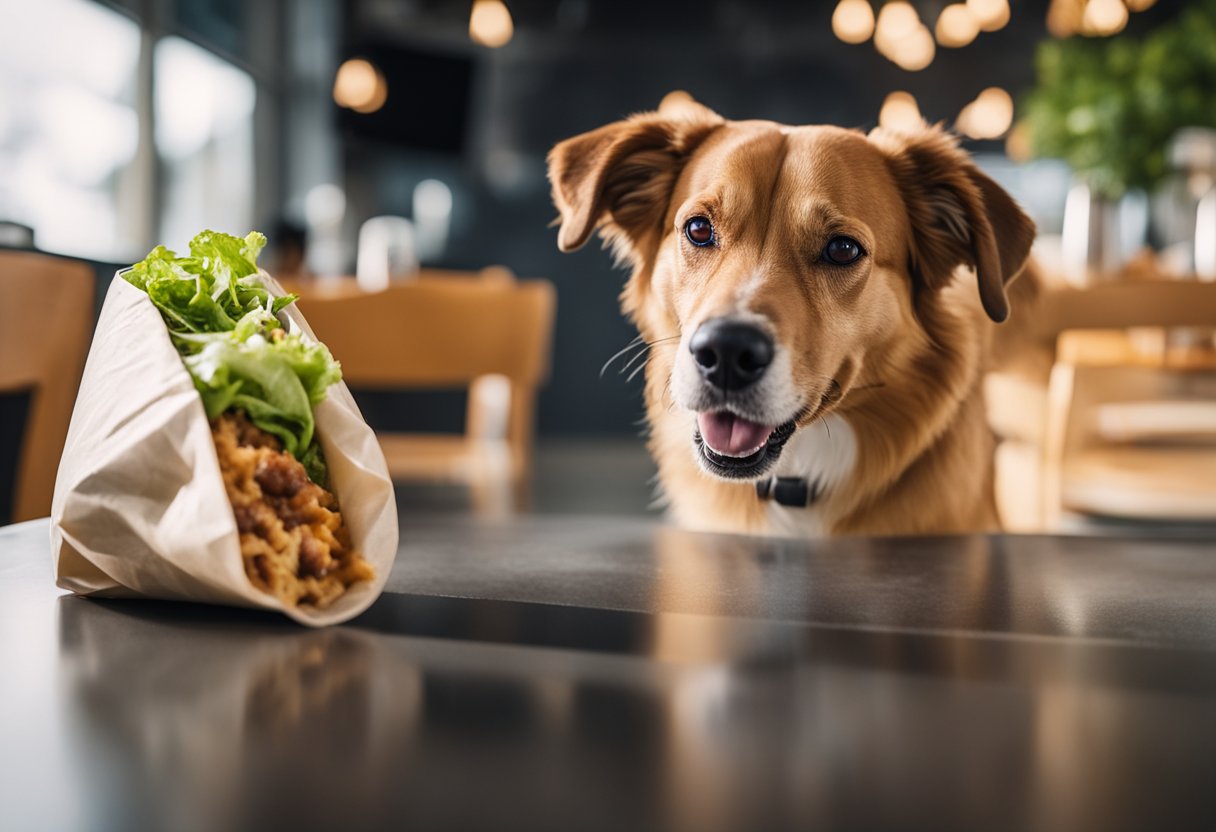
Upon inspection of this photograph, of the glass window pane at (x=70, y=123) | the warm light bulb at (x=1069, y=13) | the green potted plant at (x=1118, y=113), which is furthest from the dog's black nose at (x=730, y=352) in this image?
the warm light bulb at (x=1069, y=13)

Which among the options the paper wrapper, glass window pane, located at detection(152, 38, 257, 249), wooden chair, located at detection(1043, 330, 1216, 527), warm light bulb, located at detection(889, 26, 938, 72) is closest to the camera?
the paper wrapper

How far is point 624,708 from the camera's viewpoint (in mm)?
571

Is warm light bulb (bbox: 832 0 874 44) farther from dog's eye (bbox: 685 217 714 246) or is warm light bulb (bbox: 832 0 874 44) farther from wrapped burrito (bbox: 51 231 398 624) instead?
wrapped burrito (bbox: 51 231 398 624)

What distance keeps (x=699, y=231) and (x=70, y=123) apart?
4.23 m

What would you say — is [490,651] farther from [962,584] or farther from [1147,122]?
[1147,122]

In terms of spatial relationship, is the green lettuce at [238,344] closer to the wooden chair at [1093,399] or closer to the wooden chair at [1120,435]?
the wooden chair at [1093,399]

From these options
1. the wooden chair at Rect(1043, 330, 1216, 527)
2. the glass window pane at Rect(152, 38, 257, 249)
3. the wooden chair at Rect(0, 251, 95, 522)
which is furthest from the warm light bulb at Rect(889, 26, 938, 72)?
the wooden chair at Rect(0, 251, 95, 522)

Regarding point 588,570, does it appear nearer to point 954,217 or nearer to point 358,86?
point 954,217

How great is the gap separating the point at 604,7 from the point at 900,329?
6052mm

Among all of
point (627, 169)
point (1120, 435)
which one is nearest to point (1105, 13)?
point (1120, 435)

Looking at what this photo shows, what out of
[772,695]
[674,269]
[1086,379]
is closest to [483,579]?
[772,695]

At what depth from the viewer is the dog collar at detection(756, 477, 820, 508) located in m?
1.48

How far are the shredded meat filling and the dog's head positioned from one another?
558 mm

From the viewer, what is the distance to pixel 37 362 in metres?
1.79
